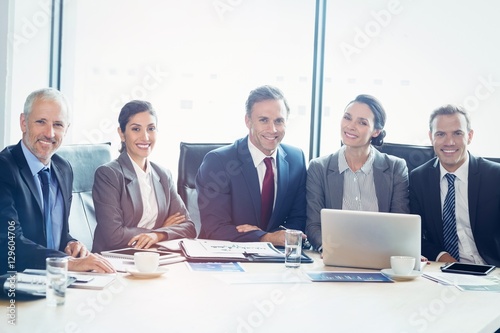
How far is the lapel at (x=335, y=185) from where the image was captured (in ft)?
10.7

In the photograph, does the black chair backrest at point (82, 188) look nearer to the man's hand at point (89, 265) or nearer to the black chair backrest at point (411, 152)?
the man's hand at point (89, 265)

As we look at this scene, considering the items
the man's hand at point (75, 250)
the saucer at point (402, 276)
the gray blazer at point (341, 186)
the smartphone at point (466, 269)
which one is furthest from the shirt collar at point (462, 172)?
the man's hand at point (75, 250)

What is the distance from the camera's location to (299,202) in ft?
11.0

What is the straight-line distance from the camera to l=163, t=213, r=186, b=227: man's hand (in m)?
3.20

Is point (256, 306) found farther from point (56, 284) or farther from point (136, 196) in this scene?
point (136, 196)

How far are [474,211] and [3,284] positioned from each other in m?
2.22

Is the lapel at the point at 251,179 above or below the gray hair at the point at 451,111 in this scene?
below

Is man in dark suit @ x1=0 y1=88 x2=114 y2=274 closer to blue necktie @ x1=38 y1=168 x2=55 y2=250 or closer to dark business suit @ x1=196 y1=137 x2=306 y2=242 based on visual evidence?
blue necktie @ x1=38 y1=168 x2=55 y2=250

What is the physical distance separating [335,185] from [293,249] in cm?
88

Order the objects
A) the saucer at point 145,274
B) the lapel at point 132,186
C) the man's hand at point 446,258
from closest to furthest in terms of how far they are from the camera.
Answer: the saucer at point 145,274 → the man's hand at point 446,258 → the lapel at point 132,186

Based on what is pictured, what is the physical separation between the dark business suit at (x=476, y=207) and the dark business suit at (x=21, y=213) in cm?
174

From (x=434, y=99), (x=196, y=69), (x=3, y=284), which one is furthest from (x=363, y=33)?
(x=3, y=284)

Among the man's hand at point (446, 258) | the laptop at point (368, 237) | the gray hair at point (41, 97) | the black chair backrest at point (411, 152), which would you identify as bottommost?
the man's hand at point (446, 258)

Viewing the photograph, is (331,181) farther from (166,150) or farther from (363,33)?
(166,150)
